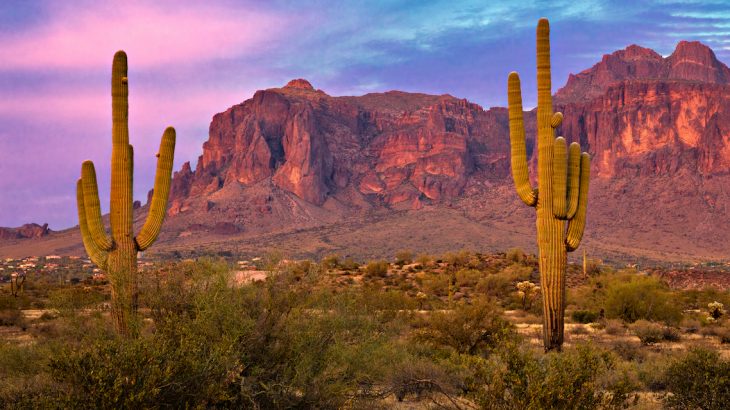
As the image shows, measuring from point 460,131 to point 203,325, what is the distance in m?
172

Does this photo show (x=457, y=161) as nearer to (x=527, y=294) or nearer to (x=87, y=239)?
(x=527, y=294)

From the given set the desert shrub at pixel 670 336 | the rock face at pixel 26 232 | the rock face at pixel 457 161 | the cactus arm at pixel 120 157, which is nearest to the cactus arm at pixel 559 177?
the desert shrub at pixel 670 336

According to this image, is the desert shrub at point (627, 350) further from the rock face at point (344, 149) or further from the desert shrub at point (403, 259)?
the rock face at point (344, 149)

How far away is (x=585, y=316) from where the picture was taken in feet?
81.7

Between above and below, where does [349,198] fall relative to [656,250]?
above

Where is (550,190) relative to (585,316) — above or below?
above

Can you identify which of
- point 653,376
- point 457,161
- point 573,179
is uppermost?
point 457,161

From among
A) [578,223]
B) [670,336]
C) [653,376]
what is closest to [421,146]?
[670,336]

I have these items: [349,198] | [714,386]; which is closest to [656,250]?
[349,198]

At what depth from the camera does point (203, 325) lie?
8.01 m

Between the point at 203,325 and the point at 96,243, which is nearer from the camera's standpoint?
the point at 203,325

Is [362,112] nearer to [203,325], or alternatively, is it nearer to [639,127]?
[639,127]

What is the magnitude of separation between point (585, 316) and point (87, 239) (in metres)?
18.8

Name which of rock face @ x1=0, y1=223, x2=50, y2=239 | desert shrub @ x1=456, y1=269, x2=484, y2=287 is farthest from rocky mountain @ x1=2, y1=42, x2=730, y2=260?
desert shrub @ x1=456, y1=269, x2=484, y2=287
